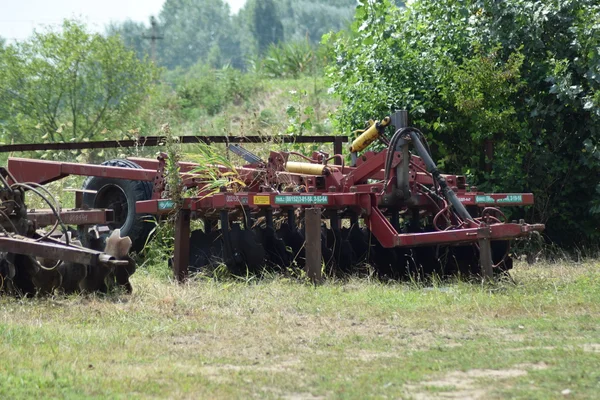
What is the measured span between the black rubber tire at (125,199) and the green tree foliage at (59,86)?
1046 cm

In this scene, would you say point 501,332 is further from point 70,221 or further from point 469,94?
point 469,94

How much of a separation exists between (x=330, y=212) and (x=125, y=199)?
117 inches

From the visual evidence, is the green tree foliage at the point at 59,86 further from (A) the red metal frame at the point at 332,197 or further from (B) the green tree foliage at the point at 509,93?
(A) the red metal frame at the point at 332,197

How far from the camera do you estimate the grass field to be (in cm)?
569

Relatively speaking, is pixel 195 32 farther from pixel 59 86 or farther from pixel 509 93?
pixel 509 93

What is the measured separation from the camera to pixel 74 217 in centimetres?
957

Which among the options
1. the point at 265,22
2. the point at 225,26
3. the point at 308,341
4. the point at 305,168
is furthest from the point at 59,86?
the point at 225,26

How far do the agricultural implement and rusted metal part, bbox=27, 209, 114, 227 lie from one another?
1 centimetres

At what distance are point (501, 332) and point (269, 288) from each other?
273cm

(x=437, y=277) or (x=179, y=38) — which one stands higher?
(x=179, y=38)

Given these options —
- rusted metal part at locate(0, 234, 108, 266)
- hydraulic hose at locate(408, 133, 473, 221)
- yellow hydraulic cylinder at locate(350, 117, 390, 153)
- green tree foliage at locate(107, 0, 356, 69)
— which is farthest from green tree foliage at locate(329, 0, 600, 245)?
green tree foliage at locate(107, 0, 356, 69)

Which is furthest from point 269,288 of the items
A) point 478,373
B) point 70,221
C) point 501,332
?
point 478,373

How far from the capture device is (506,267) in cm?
1031

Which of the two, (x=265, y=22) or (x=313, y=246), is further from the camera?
(x=265, y=22)
